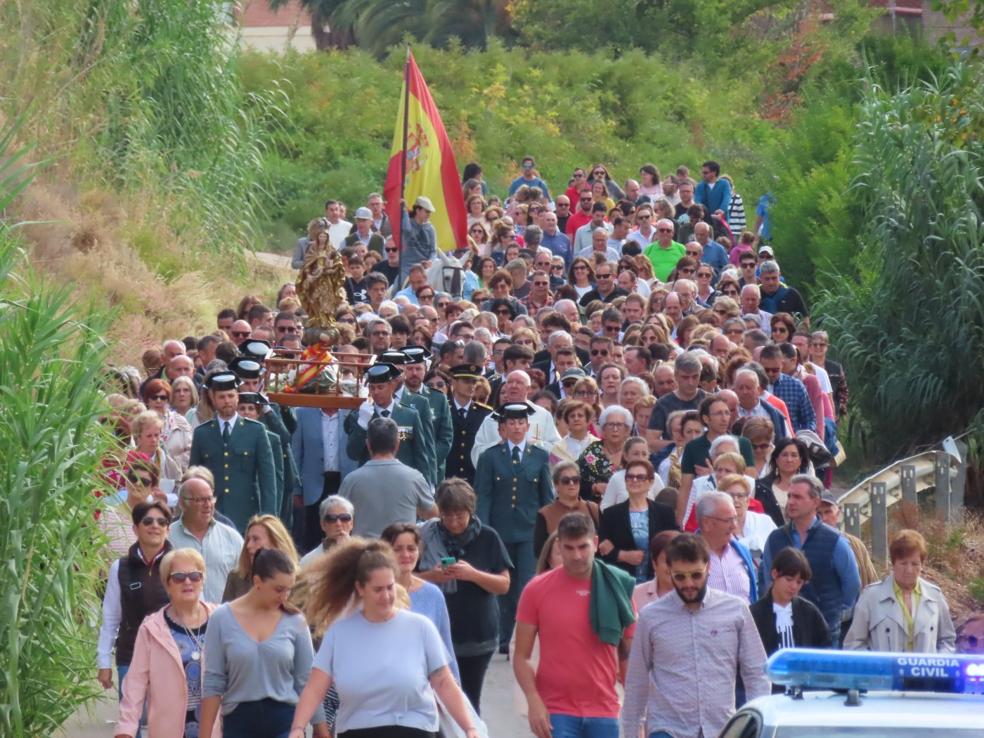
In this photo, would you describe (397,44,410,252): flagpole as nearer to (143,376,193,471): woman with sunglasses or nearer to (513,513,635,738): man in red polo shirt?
(143,376,193,471): woman with sunglasses

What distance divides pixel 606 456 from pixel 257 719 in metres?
5.09

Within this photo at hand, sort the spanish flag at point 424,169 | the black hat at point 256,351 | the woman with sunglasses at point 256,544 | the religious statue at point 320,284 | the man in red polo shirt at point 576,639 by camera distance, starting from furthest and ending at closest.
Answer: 1. the spanish flag at point 424,169
2. the religious statue at point 320,284
3. the black hat at point 256,351
4. the woman with sunglasses at point 256,544
5. the man in red polo shirt at point 576,639

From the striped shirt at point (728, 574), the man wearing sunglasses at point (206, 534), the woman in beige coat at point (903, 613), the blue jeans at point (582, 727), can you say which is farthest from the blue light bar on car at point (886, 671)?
the man wearing sunglasses at point (206, 534)

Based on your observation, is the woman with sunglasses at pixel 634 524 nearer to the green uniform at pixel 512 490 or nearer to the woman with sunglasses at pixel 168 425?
the green uniform at pixel 512 490

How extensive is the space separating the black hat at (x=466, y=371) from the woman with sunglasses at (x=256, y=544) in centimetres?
579

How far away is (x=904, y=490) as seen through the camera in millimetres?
19109

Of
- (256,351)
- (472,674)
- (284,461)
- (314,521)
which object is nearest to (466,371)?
(314,521)

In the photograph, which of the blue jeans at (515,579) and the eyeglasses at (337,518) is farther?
the blue jeans at (515,579)

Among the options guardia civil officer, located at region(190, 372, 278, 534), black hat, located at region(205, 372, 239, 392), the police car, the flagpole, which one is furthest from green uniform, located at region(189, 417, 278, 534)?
the flagpole

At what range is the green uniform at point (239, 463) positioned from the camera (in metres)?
13.8

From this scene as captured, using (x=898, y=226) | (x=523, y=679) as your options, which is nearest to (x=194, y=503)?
(x=523, y=679)

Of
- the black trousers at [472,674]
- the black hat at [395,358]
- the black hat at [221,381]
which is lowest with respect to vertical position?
the black trousers at [472,674]

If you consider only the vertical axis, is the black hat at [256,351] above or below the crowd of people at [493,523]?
above

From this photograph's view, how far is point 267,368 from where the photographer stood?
15773 mm
